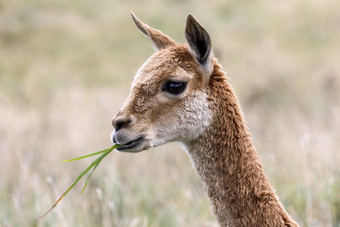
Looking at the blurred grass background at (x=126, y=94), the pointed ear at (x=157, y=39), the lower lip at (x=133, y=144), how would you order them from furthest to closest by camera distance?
the blurred grass background at (x=126, y=94) → the pointed ear at (x=157, y=39) → the lower lip at (x=133, y=144)

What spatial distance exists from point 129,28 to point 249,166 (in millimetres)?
16436

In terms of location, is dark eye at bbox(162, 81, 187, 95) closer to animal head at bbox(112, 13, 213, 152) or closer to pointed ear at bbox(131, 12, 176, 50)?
animal head at bbox(112, 13, 213, 152)

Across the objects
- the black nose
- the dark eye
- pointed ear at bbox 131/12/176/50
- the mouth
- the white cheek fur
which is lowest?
the mouth

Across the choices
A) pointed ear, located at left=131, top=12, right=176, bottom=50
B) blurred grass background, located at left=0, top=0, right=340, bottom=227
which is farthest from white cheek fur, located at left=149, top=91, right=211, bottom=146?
blurred grass background, located at left=0, top=0, right=340, bottom=227

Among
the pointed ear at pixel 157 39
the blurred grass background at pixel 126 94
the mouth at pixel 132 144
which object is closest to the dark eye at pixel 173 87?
the mouth at pixel 132 144

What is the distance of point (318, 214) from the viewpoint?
19.2ft

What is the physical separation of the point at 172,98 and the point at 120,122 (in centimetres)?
34

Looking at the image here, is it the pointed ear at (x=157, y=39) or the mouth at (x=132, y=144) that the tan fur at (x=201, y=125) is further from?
the pointed ear at (x=157, y=39)

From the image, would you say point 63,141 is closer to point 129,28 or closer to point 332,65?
point 332,65

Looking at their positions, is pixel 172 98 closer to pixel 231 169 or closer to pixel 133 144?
pixel 133 144

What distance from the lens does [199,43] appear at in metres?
3.68

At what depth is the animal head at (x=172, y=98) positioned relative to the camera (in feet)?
11.7

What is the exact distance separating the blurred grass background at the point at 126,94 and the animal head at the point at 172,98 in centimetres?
76

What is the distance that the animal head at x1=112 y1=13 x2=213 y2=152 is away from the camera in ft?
11.7
